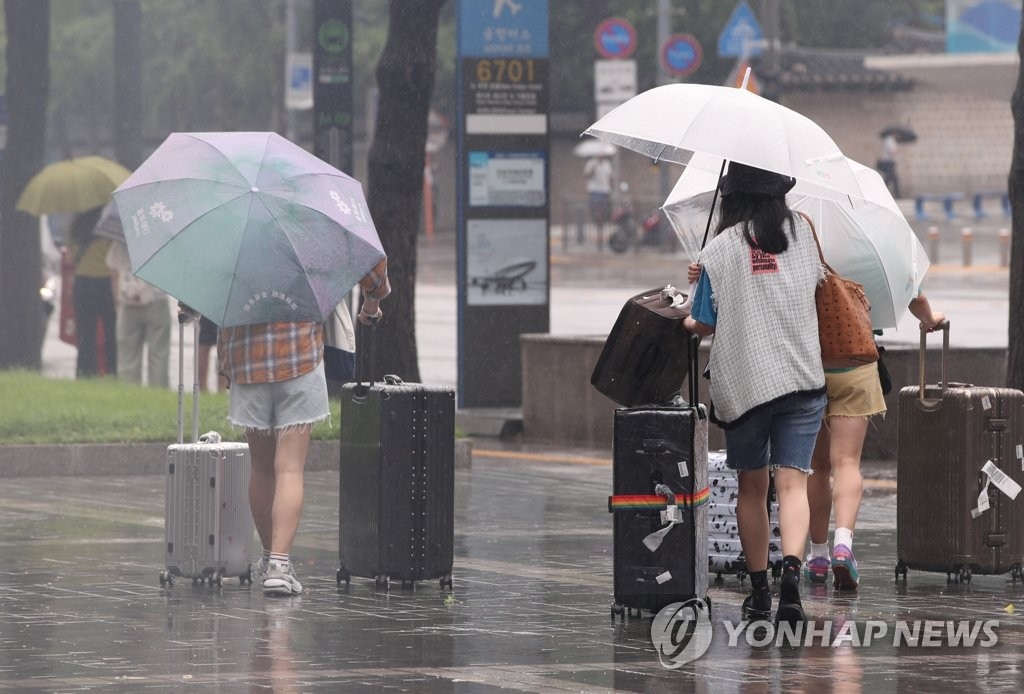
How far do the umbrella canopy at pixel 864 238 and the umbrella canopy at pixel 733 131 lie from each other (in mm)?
682

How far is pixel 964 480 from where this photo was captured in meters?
8.68

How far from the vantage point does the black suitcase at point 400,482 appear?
8.35m

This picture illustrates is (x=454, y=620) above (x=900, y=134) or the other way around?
the other way around

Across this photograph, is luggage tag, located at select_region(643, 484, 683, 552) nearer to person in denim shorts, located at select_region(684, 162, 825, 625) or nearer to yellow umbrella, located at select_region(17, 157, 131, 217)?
person in denim shorts, located at select_region(684, 162, 825, 625)

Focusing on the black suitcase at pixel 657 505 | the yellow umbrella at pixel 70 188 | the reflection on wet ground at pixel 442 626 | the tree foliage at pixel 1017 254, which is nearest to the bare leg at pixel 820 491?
the reflection on wet ground at pixel 442 626

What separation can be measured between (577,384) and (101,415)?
3.39 m

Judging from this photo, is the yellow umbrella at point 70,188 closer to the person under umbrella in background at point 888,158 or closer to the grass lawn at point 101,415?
the grass lawn at point 101,415

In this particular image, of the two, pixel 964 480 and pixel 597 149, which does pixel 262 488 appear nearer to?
pixel 964 480

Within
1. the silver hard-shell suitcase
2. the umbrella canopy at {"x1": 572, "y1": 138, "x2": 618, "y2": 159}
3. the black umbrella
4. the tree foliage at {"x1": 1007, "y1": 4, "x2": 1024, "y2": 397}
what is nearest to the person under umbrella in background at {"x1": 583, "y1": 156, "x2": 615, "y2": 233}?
the umbrella canopy at {"x1": 572, "y1": 138, "x2": 618, "y2": 159}

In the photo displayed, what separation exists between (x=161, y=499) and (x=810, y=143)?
17.1 ft

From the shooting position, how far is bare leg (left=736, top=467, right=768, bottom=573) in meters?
7.82

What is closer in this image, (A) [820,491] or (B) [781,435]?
(B) [781,435]

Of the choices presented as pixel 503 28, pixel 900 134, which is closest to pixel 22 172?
pixel 503 28

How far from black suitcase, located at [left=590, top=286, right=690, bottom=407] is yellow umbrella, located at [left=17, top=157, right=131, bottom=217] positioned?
10561 mm
